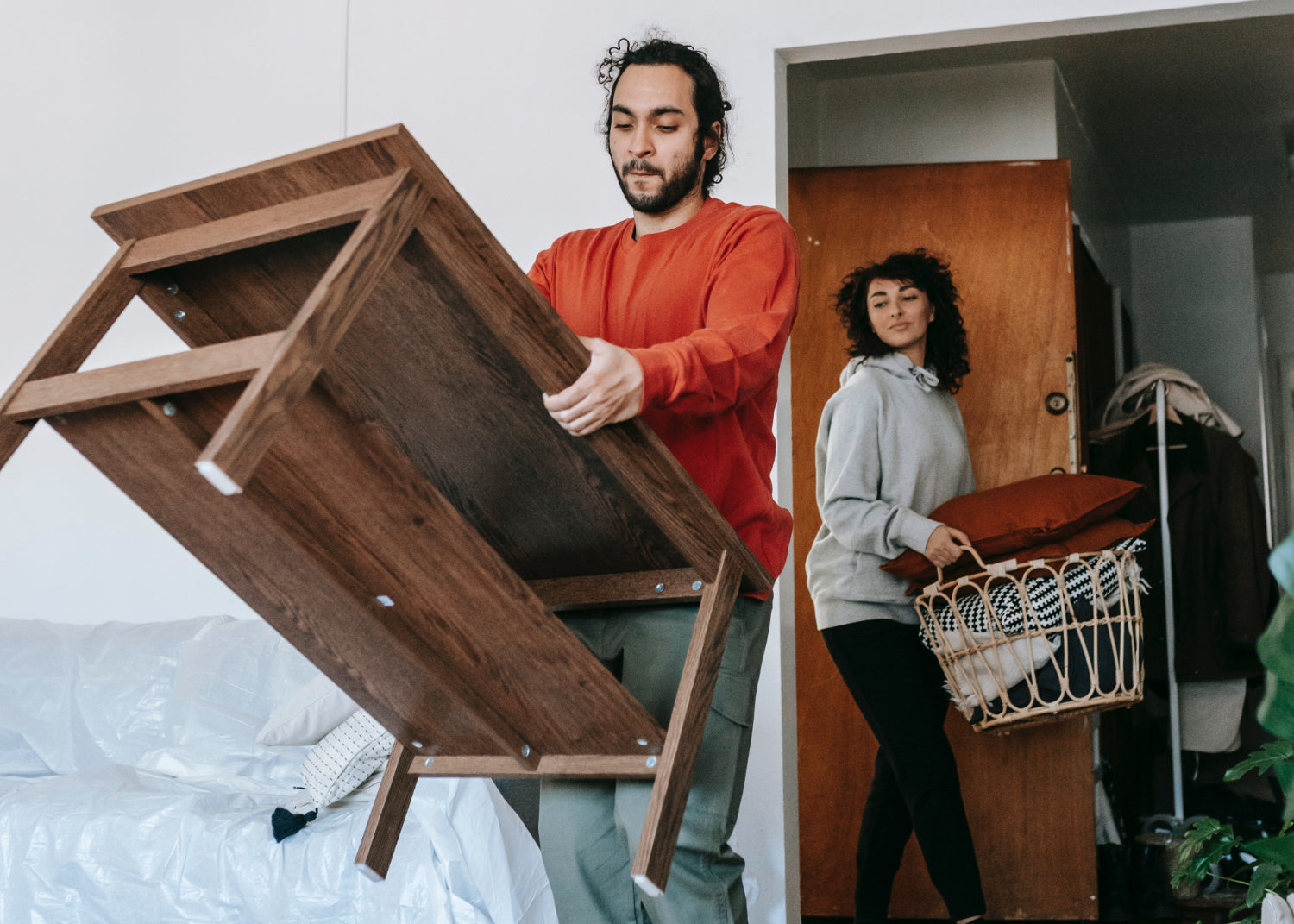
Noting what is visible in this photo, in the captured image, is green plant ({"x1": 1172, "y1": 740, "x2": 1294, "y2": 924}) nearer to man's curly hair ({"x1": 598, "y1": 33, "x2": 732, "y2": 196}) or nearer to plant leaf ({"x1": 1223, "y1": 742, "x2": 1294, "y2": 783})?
plant leaf ({"x1": 1223, "y1": 742, "x2": 1294, "y2": 783})

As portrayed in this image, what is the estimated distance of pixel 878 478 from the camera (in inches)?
101

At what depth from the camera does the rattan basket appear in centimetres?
241

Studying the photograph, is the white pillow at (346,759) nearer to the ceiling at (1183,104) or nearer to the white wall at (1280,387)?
the ceiling at (1183,104)

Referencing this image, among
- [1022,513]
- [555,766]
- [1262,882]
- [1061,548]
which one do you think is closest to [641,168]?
[555,766]

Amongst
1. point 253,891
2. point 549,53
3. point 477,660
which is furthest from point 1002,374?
point 477,660

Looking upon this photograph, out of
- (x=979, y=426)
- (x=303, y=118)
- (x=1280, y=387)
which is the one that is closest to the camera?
(x=303, y=118)

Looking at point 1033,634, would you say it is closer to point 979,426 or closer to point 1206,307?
point 979,426

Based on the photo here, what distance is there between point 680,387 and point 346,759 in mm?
1235

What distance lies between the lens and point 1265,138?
4699 millimetres

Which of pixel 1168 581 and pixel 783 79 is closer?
pixel 783 79

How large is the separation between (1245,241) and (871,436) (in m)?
Result: 3.87

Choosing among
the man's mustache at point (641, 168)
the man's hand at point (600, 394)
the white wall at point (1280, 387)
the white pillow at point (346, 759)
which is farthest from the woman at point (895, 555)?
the white wall at point (1280, 387)

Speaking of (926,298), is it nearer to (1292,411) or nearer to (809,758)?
(809,758)

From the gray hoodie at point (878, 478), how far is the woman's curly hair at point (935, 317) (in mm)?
72
